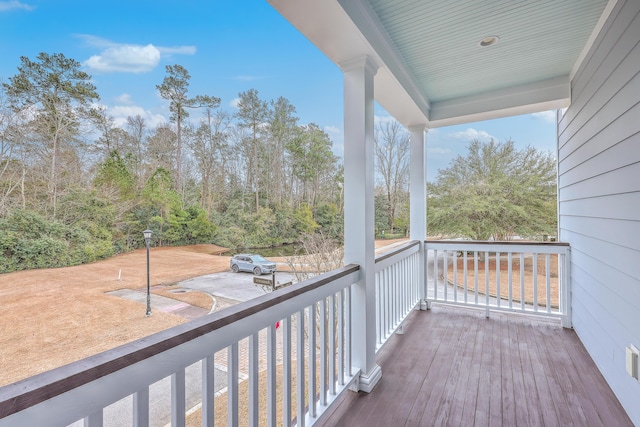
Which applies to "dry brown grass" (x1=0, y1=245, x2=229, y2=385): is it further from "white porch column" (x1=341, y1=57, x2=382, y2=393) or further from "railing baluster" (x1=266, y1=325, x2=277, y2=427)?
"white porch column" (x1=341, y1=57, x2=382, y2=393)

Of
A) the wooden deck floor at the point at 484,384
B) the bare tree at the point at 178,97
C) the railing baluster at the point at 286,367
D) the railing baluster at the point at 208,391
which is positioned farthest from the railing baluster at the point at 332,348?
the bare tree at the point at 178,97

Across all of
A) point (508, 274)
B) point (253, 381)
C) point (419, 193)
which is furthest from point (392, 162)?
point (253, 381)

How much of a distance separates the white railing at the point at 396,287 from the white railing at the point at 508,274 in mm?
330

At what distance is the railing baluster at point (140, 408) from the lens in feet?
2.77

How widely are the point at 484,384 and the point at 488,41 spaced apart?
2.54 metres

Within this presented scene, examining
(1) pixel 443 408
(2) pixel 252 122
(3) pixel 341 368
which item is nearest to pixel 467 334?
(1) pixel 443 408

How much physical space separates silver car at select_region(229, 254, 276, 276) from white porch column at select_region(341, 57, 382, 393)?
0.72 m

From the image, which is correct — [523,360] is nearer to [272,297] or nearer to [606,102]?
[606,102]

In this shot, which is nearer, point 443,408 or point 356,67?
point 443,408

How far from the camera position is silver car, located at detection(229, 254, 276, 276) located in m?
1.41

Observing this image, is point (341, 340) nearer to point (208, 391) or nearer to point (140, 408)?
point (208, 391)

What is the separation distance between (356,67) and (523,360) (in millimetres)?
2650

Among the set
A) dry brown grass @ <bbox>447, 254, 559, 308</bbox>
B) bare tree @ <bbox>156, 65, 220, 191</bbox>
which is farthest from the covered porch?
bare tree @ <bbox>156, 65, 220, 191</bbox>

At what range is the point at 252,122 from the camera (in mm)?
1597
